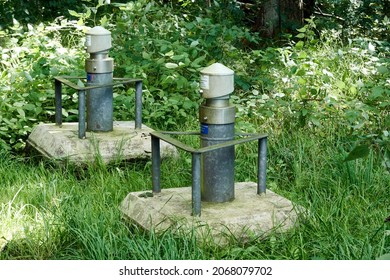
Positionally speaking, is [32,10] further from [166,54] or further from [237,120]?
[237,120]

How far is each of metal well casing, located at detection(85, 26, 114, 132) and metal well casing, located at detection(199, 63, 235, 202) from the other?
1.81m

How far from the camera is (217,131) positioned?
4.83 m

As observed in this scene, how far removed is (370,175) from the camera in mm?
5504

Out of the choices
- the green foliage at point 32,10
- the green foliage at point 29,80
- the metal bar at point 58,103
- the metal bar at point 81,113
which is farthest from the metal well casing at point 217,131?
the green foliage at point 32,10

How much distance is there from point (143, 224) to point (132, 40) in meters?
3.86

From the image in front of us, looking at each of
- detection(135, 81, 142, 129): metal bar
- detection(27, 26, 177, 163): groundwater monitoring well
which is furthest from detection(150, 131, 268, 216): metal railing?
detection(135, 81, 142, 129): metal bar

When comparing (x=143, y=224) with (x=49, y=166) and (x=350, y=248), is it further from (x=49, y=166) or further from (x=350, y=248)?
(x=49, y=166)

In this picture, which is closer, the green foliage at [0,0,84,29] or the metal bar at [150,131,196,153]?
the metal bar at [150,131,196,153]

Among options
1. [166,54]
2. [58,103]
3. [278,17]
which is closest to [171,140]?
[58,103]

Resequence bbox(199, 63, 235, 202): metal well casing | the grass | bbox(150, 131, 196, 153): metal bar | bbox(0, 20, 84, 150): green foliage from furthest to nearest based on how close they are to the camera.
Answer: bbox(0, 20, 84, 150): green foliage, bbox(199, 63, 235, 202): metal well casing, bbox(150, 131, 196, 153): metal bar, the grass

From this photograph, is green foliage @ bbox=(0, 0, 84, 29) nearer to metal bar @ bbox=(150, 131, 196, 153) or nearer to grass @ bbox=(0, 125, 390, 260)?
grass @ bbox=(0, 125, 390, 260)

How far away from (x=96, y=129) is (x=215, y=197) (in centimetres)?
194

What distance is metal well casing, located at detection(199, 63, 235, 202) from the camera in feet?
15.7

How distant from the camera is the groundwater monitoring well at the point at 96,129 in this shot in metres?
6.17
